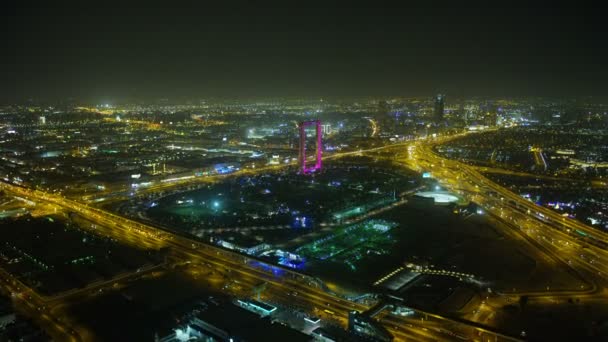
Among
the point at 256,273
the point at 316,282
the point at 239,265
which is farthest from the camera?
the point at 239,265

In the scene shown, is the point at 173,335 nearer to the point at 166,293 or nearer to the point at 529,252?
the point at 166,293

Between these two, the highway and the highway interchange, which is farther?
the highway interchange

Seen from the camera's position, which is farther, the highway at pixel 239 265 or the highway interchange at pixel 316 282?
the highway interchange at pixel 316 282

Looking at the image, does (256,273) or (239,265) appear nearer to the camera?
(256,273)

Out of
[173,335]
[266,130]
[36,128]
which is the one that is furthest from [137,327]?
[36,128]

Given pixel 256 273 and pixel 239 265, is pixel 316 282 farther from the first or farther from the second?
pixel 239 265

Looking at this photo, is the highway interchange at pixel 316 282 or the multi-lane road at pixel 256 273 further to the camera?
the highway interchange at pixel 316 282

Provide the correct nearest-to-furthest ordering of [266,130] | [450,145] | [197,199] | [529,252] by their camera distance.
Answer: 1. [529,252]
2. [197,199]
3. [450,145]
4. [266,130]

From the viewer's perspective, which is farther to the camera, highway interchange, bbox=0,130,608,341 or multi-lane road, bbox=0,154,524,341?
highway interchange, bbox=0,130,608,341

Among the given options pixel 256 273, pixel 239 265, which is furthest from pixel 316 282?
pixel 239 265

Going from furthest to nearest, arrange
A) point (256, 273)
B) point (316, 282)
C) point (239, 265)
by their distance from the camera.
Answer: point (239, 265) → point (256, 273) → point (316, 282)

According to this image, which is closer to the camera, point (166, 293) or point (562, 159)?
point (166, 293)
